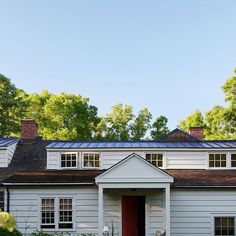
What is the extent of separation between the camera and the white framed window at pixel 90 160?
974 inches

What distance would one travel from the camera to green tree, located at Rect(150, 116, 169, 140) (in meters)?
55.2

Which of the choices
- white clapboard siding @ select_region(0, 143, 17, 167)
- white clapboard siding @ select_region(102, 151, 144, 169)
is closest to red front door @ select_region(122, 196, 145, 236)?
white clapboard siding @ select_region(102, 151, 144, 169)

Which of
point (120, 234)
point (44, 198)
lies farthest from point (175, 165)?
point (44, 198)

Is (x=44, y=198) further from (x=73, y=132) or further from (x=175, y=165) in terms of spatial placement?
(x=73, y=132)

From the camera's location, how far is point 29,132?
29000 millimetres

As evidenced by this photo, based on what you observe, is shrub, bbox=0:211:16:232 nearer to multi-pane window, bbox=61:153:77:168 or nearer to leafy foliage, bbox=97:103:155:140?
Answer: multi-pane window, bbox=61:153:77:168

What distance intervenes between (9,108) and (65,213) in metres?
28.9

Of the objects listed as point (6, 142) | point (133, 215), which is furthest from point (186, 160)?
point (6, 142)

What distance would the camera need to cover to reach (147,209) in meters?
22.8

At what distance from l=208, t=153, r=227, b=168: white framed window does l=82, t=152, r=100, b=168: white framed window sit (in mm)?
5725

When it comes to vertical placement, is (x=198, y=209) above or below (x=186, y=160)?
below

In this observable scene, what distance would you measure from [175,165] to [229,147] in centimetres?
287

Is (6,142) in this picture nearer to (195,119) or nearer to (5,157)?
(5,157)

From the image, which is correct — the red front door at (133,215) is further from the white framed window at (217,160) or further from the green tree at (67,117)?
the green tree at (67,117)
